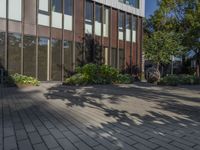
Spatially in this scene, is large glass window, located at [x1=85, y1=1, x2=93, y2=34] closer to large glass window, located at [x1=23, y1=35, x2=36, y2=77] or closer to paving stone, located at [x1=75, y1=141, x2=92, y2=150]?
large glass window, located at [x1=23, y1=35, x2=36, y2=77]

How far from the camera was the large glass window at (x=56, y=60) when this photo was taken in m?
19.0

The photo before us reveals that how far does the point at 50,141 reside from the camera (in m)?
4.74

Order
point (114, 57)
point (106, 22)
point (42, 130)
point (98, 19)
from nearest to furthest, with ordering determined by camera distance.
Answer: point (42, 130) < point (98, 19) < point (106, 22) < point (114, 57)

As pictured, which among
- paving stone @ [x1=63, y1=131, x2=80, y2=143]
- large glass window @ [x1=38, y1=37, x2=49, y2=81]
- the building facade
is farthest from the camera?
large glass window @ [x1=38, y1=37, x2=49, y2=81]

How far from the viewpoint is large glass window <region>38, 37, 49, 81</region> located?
1816 cm

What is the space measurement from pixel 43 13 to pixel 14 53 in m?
3.52

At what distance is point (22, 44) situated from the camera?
56.3 feet

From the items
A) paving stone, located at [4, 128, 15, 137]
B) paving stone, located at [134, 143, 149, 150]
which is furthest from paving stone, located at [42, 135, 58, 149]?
paving stone, located at [134, 143, 149, 150]

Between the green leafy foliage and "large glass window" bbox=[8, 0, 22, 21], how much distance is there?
5.12 m

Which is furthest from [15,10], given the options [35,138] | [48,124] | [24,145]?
[24,145]

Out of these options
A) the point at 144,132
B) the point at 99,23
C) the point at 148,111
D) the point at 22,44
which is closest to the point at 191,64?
the point at 99,23

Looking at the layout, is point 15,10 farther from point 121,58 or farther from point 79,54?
point 121,58

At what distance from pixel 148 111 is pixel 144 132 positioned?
2.54 m

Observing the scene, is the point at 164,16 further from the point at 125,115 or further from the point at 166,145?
the point at 166,145
